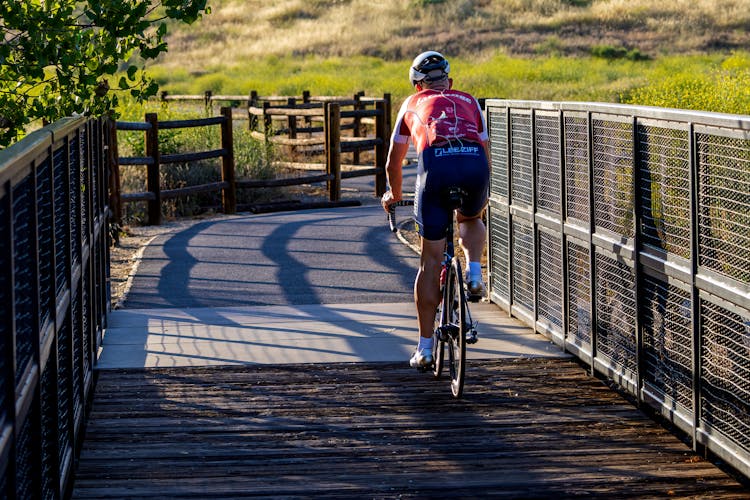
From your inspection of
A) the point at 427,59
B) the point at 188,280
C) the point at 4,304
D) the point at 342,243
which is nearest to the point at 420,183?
the point at 427,59

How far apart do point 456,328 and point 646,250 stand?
1.16 m

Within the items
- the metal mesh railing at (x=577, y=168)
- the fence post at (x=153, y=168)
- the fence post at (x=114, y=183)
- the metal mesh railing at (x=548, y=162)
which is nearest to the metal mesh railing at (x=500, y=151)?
the metal mesh railing at (x=548, y=162)

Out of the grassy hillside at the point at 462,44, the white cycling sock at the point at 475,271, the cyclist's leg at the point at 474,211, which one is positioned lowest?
the white cycling sock at the point at 475,271

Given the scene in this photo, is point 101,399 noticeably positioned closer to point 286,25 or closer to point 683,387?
point 683,387

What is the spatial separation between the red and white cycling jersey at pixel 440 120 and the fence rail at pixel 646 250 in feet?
2.72

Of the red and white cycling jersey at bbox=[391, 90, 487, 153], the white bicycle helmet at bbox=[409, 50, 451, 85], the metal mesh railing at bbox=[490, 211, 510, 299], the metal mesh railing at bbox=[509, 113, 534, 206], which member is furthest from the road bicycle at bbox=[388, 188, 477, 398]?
the metal mesh railing at bbox=[490, 211, 510, 299]

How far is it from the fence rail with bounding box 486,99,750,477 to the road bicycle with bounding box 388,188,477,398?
92 centimetres

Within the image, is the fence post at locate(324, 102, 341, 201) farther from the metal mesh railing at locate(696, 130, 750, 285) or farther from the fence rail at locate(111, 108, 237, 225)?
the metal mesh railing at locate(696, 130, 750, 285)

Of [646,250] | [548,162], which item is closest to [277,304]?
[548,162]

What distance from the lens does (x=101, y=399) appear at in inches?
289

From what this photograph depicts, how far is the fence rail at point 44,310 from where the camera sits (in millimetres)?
3828

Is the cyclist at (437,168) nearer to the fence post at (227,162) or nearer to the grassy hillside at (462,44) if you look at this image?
the fence post at (227,162)

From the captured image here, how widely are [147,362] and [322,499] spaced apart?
121 inches

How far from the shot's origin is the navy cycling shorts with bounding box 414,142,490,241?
23.1 ft
